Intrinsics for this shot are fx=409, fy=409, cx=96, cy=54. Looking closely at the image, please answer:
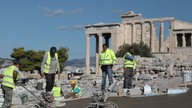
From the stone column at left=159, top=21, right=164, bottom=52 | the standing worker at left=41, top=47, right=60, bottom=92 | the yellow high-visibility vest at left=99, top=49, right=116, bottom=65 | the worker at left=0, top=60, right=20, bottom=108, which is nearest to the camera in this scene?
the worker at left=0, top=60, right=20, bottom=108

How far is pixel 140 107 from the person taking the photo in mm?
11203

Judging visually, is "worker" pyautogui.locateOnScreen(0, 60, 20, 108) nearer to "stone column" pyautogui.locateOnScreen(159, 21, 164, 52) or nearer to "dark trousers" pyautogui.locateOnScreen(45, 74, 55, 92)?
"dark trousers" pyautogui.locateOnScreen(45, 74, 55, 92)

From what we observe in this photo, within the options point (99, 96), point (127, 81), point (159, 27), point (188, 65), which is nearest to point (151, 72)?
point (188, 65)

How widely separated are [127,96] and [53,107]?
13.8ft

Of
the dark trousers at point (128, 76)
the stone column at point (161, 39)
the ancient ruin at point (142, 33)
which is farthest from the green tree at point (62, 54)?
the dark trousers at point (128, 76)

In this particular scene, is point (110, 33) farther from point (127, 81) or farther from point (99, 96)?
point (99, 96)

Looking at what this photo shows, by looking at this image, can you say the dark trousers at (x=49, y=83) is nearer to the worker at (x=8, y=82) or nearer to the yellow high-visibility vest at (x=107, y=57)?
the worker at (x=8, y=82)

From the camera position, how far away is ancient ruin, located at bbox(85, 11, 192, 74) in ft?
238

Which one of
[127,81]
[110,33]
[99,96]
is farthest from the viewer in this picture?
[110,33]

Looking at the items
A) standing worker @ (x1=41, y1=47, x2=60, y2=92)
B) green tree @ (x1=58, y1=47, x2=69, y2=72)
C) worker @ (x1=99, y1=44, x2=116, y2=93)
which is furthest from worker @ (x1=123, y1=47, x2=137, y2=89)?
green tree @ (x1=58, y1=47, x2=69, y2=72)

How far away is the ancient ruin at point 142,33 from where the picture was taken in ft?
238

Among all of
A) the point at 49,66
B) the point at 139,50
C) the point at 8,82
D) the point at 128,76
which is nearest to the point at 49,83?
the point at 49,66

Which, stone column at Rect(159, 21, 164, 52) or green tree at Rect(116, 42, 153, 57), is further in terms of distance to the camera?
stone column at Rect(159, 21, 164, 52)

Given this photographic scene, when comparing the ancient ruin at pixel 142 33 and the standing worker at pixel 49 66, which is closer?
the standing worker at pixel 49 66
